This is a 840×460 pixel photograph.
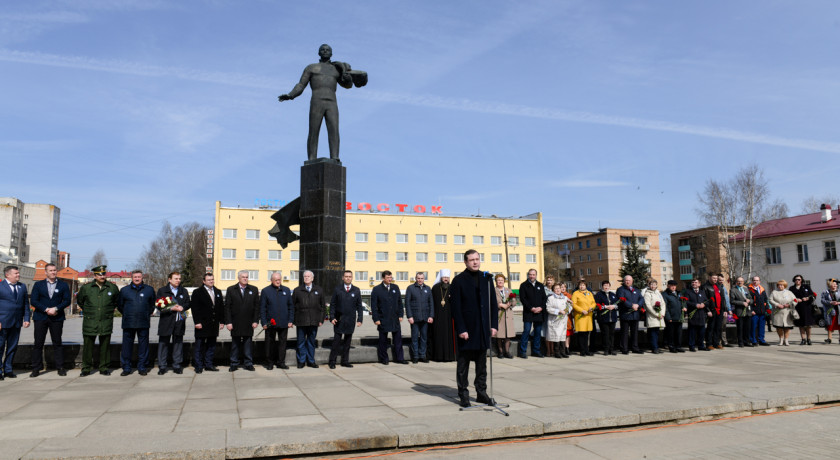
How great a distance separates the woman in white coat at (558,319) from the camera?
12516 millimetres

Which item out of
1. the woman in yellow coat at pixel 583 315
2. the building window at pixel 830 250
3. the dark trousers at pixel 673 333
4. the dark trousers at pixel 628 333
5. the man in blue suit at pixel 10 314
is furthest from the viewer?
the building window at pixel 830 250

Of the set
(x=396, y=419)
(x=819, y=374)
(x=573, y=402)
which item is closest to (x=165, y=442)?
(x=396, y=419)

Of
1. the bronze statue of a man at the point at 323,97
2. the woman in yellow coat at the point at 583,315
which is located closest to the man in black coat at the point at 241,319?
the bronze statue of a man at the point at 323,97

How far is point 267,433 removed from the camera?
210 inches

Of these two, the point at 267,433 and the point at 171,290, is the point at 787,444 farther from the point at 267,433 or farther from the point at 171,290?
the point at 171,290

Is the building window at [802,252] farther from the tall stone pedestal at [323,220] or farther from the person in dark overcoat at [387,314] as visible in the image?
the person in dark overcoat at [387,314]

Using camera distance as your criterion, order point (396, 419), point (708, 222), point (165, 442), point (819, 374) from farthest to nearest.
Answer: point (708, 222) → point (819, 374) → point (396, 419) → point (165, 442)

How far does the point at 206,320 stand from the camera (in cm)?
1017

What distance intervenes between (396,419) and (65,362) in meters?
7.49

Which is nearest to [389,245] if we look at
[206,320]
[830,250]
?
[830,250]

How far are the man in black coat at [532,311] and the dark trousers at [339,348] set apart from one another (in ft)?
12.5

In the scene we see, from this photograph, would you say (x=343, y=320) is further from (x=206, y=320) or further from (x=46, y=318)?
(x=46, y=318)

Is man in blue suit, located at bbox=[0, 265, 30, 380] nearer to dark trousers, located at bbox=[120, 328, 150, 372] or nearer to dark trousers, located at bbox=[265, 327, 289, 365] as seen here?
dark trousers, located at bbox=[120, 328, 150, 372]

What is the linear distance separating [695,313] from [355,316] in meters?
8.42
